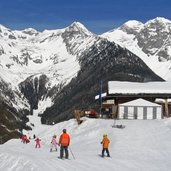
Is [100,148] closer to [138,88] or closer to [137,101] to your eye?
[137,101]

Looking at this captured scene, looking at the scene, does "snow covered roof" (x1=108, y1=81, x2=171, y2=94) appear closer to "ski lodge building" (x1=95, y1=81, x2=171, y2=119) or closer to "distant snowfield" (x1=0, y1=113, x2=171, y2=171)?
"ski lodge building" (x1=95, y1=81, x2=171, y2=119)

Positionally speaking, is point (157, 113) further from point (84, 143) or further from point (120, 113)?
point (84, 143)

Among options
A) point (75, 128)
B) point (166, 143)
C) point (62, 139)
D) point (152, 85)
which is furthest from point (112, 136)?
point (152, 85)

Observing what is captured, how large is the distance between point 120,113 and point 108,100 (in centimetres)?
735

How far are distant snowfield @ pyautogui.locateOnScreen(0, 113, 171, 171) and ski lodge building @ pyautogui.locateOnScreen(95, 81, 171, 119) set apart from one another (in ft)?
28.7

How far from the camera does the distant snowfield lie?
33500 millimetres

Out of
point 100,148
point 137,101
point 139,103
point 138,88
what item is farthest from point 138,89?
point 100,148

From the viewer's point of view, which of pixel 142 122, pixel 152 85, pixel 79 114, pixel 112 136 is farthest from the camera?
pixel 152 85

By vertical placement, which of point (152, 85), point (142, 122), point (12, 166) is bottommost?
point (12, 166)

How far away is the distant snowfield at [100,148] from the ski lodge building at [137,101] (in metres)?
8.76

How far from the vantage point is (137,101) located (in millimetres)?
80375

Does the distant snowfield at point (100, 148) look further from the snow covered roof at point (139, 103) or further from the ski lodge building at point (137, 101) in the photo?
the snow covered roof at point (139, 103)

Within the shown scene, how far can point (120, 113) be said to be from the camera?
79875 millimetres

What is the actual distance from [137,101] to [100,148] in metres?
30.3
